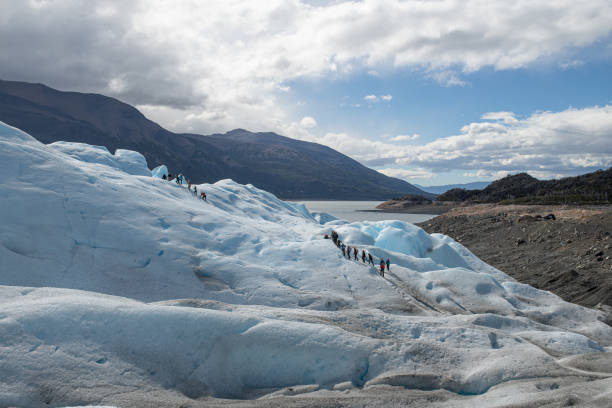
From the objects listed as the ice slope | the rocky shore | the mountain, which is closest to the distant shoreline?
the mountain

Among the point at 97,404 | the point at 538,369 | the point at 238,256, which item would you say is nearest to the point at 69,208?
the point at 238,256

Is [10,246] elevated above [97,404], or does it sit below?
above

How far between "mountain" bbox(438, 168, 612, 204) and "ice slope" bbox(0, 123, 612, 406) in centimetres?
11091

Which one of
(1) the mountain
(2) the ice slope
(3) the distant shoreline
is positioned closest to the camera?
(2) the ice slope

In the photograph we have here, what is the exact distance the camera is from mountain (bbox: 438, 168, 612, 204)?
120250 millimetres

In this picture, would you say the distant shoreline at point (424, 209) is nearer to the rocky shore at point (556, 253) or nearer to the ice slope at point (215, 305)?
the rocky shore at point (556, 253)

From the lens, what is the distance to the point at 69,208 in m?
19.8

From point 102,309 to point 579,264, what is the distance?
4344 centimetres

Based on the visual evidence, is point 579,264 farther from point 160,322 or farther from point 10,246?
point 10,246

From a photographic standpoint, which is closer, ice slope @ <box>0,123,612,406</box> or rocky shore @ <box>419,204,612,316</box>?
ice slope @ <box>0,123,612,406</box>

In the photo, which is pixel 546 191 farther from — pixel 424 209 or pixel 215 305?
pixel 215 305

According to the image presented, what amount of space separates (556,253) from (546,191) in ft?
417

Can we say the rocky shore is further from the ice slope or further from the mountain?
the mountain

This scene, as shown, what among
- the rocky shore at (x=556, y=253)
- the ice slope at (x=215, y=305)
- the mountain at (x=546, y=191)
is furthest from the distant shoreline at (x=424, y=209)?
the ice slope at (x=215, y=305)
